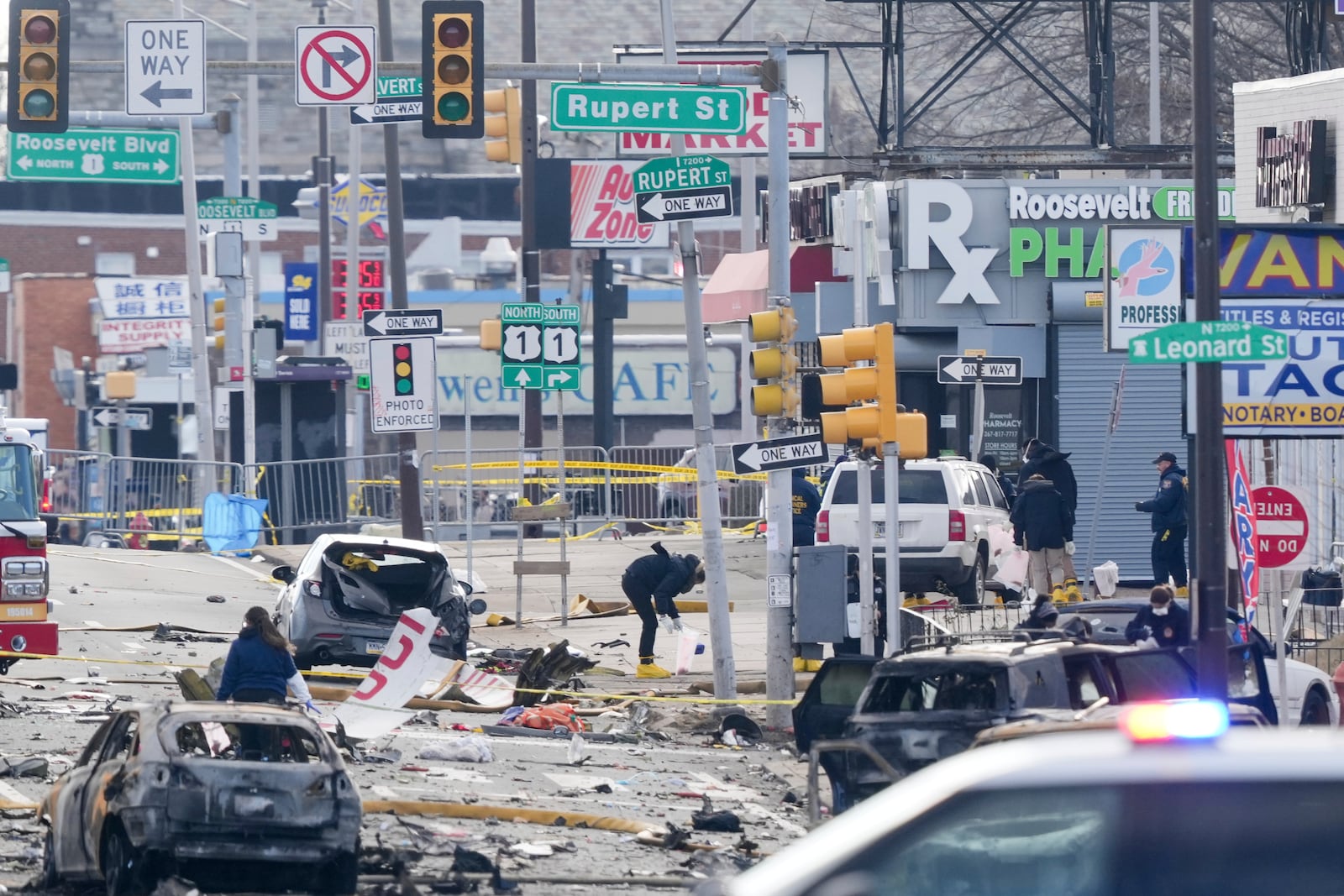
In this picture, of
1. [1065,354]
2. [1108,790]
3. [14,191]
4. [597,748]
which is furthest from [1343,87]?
[14,191]

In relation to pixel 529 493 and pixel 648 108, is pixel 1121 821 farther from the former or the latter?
pixel 529 493

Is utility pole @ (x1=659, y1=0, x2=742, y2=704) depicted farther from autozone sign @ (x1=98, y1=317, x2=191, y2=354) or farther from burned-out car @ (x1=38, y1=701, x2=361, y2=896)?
autozone sign @ (x1=98, y1=317, x2=191, y2=354)

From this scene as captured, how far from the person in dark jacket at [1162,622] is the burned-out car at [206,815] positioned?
316 inches

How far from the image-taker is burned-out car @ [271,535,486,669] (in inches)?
778

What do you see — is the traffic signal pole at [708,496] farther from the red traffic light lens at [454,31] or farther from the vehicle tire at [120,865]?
the vehicle tire at [120,865]

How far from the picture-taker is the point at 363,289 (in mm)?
50875

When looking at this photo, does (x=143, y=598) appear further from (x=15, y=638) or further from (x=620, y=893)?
(x=620, y=893)

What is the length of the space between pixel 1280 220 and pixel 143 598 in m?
14.4

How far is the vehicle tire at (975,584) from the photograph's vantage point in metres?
24.7

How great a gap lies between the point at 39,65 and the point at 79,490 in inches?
693

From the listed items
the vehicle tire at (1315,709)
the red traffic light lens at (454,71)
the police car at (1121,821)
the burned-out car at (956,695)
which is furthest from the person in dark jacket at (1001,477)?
the police car at (1121,821)

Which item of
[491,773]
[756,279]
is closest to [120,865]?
[491,773]

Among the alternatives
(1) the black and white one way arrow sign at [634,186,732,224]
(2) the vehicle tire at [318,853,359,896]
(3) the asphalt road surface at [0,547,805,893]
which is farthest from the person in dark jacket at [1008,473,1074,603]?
(2) the vehicle tire at [318,853,359,896]

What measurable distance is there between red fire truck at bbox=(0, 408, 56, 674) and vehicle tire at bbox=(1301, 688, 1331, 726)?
33.9 feet
